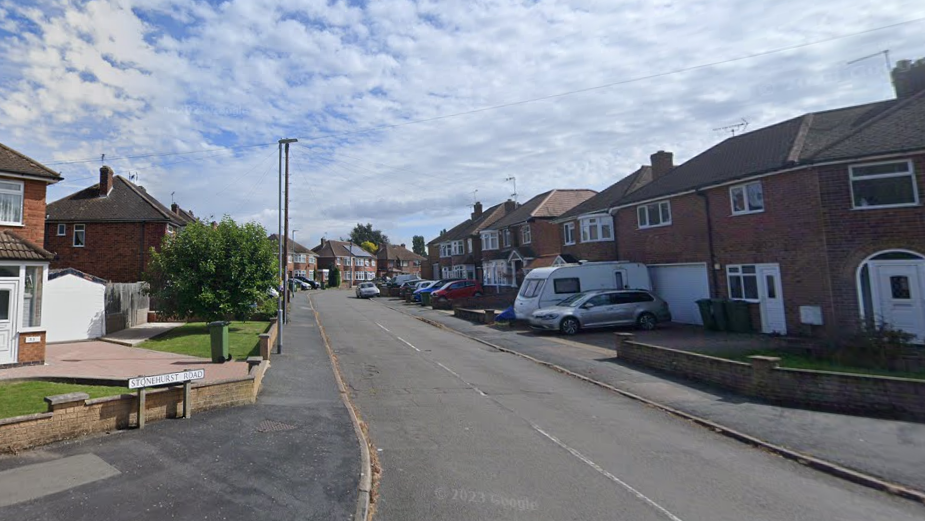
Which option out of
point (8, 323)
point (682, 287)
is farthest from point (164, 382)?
point (682, 287)

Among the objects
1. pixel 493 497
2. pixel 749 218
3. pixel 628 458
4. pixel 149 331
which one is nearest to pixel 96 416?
pixel 493 497

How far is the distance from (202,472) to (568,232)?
82.9ft

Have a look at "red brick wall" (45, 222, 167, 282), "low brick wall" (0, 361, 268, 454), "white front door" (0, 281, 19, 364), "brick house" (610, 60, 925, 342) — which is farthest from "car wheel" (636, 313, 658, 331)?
"red brick wall" (45, 222, 167, 282)

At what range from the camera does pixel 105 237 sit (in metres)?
27.8

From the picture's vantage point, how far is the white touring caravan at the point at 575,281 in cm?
2066

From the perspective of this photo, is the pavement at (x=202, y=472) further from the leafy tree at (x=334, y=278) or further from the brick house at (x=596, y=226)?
the leafy tree at (x=334, y=278)

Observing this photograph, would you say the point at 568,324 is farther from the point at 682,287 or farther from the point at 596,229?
A: the point at 596,229

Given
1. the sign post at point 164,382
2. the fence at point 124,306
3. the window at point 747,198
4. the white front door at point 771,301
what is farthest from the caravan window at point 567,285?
the fence at point 124,306

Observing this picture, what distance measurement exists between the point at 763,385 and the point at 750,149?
521 inches

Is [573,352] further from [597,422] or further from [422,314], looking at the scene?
[422,314]

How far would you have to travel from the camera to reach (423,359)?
14234 millimetres

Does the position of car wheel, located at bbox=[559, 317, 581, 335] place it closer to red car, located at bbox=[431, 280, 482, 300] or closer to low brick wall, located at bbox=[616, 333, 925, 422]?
low brick wall, located at bbox=[616, 333, 925, 422]

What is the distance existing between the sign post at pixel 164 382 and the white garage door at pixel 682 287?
17.1 m

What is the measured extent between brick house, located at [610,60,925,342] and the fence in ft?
74.0
